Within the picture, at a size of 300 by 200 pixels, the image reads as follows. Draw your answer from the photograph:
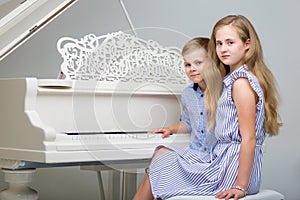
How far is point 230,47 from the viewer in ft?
8.47

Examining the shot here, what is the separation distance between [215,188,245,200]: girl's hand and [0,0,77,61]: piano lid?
3.27 ft

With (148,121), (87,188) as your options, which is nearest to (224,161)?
(148,121)

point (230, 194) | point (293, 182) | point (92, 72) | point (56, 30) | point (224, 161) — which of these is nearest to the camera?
point (230, 194)

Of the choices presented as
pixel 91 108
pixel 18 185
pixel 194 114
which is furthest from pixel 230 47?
pixel 18 185

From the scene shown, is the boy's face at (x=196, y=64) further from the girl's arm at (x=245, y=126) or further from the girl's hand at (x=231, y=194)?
the girl's hand at (x=231, y=194)

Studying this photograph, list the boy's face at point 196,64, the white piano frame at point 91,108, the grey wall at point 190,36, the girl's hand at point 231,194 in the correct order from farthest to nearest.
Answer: the grey wall at point 190,36 < the boy's face at point 196,64 < the white piano frame at point 91,108 < the girl's hand at point 231,194

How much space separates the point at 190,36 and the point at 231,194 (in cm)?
235

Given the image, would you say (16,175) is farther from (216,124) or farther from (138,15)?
(138,15)

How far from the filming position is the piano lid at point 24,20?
254 centimetres

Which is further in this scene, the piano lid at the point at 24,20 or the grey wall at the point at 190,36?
the grey wall at the point at 190,36

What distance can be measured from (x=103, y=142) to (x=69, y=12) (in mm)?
1817

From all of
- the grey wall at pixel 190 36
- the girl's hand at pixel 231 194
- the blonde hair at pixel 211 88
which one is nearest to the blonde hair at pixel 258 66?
the blonde hair at pixel 211 88

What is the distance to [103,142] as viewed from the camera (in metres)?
2.68

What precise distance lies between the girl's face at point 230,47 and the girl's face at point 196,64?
243 mm
